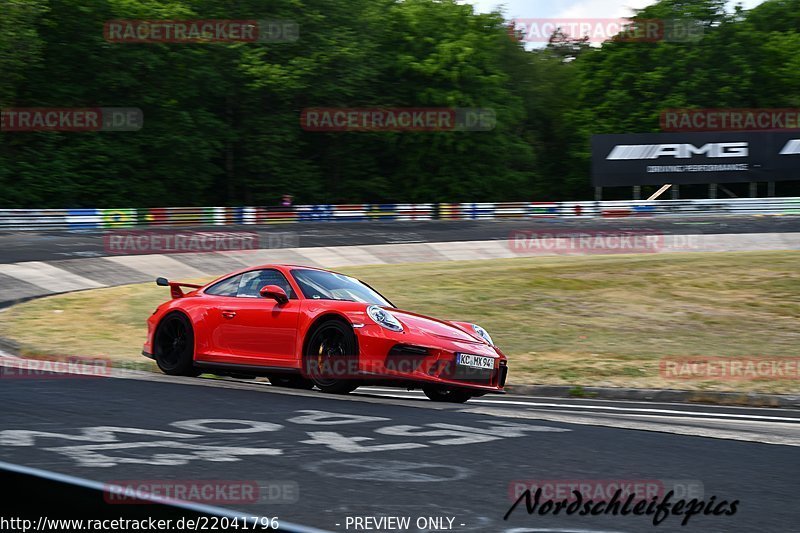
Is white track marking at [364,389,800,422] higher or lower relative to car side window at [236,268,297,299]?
lower

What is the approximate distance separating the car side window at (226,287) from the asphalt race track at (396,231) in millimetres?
17409

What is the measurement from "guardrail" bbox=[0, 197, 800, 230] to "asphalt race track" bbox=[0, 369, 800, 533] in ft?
108

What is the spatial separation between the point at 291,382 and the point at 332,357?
1512 mm

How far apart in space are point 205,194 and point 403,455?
53.1 m

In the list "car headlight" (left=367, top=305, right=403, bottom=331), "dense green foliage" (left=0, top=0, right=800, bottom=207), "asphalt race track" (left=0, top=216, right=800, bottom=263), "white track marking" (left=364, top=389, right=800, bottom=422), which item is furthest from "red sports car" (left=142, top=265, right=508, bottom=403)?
"dense green foliage" (left=0, top=0, right=800, bottom=207)

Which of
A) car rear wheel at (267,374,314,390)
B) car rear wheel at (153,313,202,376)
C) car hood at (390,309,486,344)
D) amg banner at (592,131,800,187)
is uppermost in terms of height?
amg banner at (592,131,800,187)

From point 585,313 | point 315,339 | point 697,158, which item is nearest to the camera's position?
point 315,339

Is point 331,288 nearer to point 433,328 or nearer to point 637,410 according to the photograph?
point 433,328

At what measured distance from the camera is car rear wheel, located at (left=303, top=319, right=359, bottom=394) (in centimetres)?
952

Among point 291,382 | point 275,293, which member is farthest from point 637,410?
point 275,293

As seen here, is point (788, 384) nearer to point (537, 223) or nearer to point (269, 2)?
point (537, 223)

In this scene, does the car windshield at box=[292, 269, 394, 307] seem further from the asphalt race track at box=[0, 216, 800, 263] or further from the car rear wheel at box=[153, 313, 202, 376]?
the asphalt race track at box=[0, 216, 800, 263]

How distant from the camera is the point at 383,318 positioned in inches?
380

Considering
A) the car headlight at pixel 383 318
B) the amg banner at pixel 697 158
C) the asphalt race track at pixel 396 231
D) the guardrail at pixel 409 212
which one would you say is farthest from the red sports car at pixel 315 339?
the amg banner at pixel 697 158
